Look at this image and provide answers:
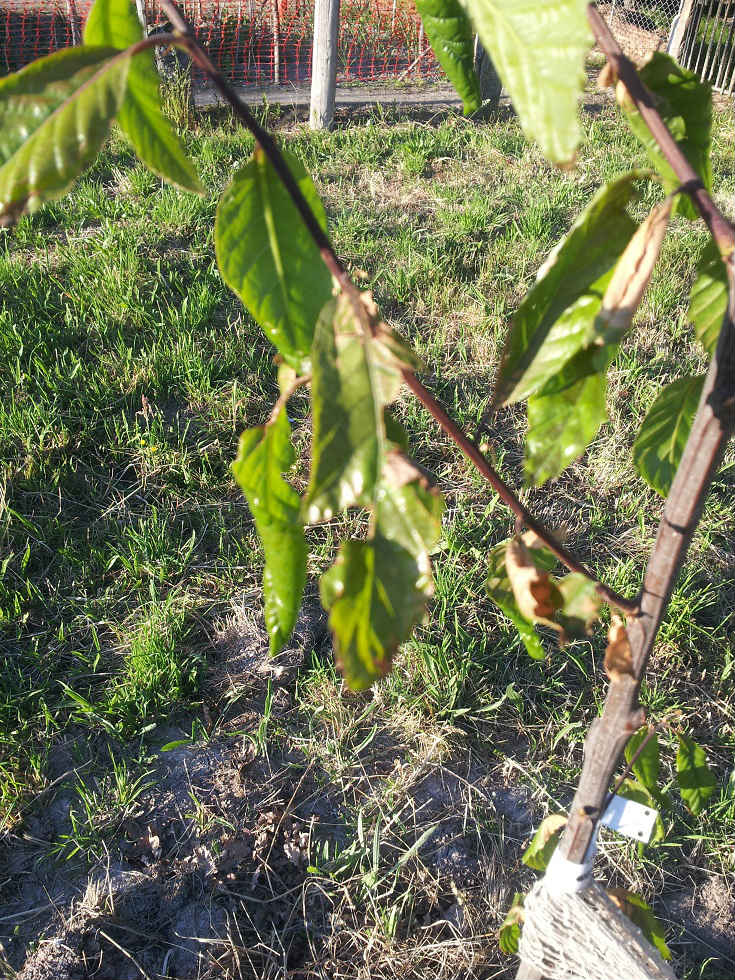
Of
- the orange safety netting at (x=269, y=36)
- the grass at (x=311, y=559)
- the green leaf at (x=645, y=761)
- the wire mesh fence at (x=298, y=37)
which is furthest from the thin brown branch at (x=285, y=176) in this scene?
the orange safety netting at (x=269, y=36)

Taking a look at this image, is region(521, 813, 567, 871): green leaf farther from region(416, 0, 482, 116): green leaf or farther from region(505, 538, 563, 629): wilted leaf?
region(416, 0, 482, 116): green leaf

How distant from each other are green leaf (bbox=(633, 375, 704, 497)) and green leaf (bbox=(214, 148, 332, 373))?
377 mm

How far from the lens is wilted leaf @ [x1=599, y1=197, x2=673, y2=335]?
52 cm

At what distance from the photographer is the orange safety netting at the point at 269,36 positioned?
5.43 meters

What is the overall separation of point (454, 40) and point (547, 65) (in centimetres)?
18

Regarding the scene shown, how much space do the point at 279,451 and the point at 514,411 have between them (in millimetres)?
2176

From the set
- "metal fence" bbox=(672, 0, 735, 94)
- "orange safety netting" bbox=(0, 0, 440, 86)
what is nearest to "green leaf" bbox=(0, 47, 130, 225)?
"orange safety netting" bbox=(0, 0, 440, 86)

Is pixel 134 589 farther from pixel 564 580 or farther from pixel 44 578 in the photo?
pixel 564 580

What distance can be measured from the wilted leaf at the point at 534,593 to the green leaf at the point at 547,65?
1.28ft

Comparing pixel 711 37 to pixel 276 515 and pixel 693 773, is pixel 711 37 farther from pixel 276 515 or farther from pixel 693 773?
pixel 276 515

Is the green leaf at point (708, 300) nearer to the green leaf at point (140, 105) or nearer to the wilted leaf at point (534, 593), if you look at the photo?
the wilted leaf at point (534, 593)

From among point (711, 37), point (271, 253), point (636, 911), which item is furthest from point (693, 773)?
point (711, 37)

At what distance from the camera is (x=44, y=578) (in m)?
2.21

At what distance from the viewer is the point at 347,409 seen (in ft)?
1.56
